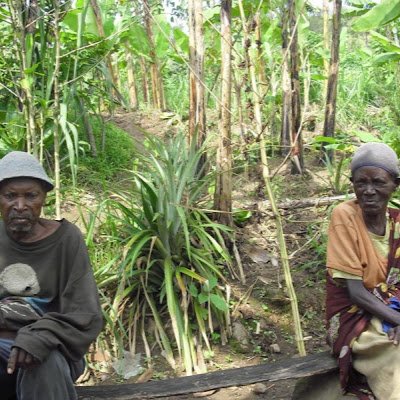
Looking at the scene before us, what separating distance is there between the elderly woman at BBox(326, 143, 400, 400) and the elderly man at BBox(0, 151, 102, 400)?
1.18 metres

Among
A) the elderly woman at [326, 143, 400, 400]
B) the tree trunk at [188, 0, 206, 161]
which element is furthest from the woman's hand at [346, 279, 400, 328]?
the tree trunk at [188, 0, 206, 161]

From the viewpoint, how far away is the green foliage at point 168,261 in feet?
13.4

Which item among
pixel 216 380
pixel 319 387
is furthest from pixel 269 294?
pixel 216 380

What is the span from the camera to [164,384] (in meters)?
3.04

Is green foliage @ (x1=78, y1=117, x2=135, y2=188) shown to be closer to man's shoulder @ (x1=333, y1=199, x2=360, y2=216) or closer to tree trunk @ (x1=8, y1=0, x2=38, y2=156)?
tree trunk @ (x1=8, y1=0, x2=38, y2=156)

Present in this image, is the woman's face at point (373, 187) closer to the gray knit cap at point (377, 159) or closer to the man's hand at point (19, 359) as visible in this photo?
the gray knit cap at point (377, 159)

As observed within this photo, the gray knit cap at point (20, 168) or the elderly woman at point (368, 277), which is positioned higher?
the gray knit cap at point (20, 168)

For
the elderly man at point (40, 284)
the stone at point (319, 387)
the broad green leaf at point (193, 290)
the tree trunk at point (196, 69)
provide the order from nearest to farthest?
the elderly man at point (40, 284) < the stone at point (319, 387) < the broad green leaf at point (193, 290) < the tree trunk at point (196, 69)

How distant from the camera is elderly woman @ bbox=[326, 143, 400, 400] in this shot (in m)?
2.79

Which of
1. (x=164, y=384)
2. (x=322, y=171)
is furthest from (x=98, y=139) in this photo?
(x=164, y=384)

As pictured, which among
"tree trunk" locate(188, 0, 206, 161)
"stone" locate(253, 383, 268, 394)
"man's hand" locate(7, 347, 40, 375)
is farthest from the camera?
"tree trunk" locate(188, 0, 206, 161)

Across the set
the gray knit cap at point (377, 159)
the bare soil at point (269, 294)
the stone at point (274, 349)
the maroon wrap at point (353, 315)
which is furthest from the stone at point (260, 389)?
the gray knit cap at point (377, 159)

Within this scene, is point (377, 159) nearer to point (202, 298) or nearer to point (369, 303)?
point (369, 303)

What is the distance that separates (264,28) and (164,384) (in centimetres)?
598
